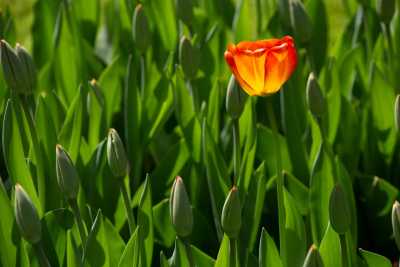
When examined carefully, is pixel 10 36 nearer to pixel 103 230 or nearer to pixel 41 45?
pixel 41 45

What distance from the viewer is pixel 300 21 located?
1.87 metres

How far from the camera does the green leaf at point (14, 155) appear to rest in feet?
5.30

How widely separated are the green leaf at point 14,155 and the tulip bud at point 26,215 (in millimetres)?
271

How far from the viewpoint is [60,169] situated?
1.42m

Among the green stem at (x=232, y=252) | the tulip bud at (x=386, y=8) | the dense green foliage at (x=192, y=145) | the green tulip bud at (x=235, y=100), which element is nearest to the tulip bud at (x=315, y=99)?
the dense green foliage at (x=192, y=145)

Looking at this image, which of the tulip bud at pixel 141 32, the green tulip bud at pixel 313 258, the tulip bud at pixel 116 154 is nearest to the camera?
the green tulip bud at pixel 313 258

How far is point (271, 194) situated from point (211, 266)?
1.11 ft

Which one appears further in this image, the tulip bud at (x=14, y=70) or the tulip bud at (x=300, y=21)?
the tulip bud at (x=300, y=21)

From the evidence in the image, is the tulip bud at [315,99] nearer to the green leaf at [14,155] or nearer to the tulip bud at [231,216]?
the tulip bud at [231,216]

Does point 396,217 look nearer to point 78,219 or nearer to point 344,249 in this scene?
point 344,249

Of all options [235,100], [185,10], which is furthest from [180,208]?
[185,10]

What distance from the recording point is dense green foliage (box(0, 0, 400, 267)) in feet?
4.90

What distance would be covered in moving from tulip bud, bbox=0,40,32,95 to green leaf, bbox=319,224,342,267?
566 millimetres

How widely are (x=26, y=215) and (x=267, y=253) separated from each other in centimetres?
40
